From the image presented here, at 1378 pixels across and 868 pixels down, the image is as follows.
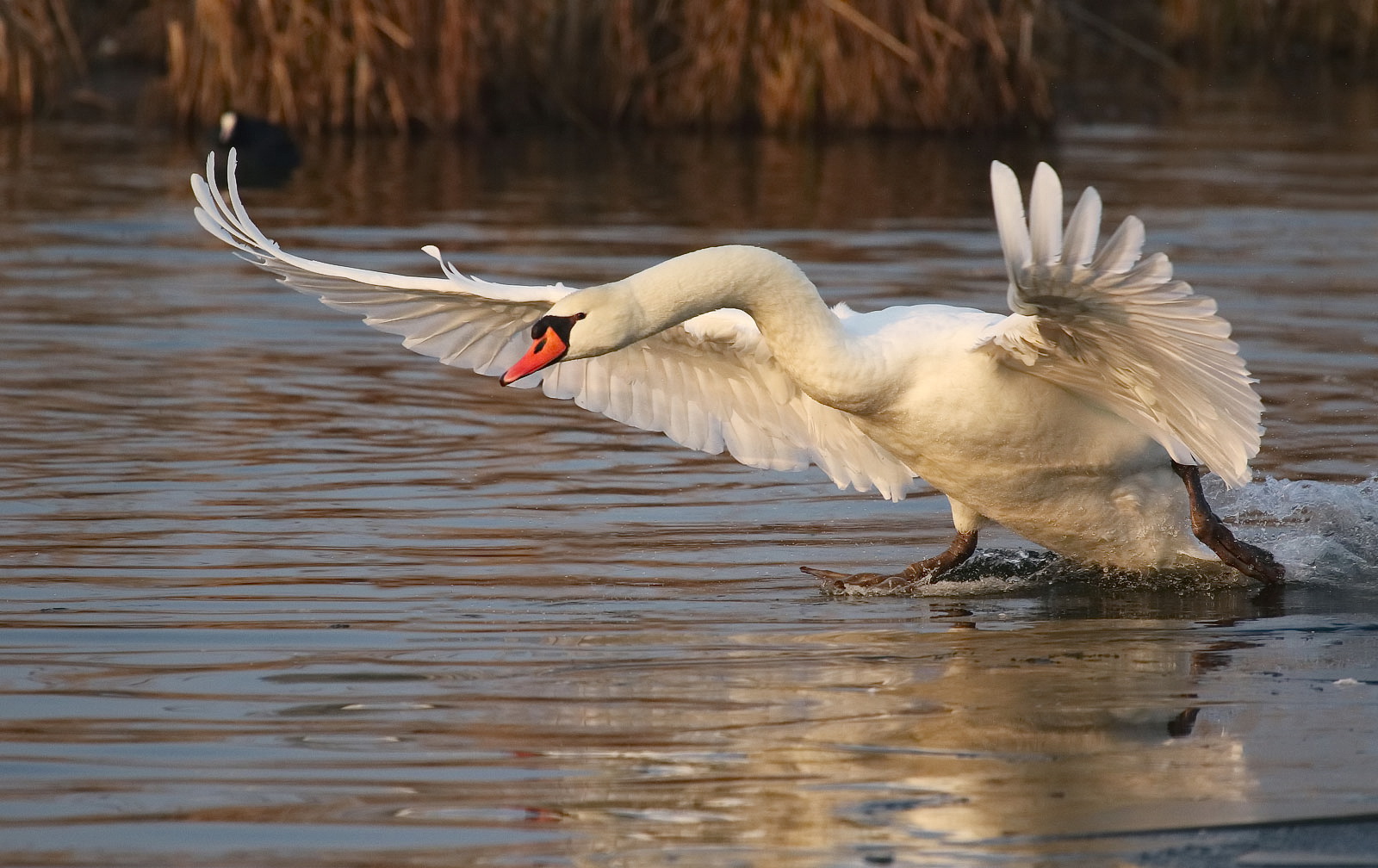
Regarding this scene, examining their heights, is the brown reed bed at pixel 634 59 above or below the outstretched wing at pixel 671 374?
above

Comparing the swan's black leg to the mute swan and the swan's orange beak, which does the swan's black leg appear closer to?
the mute swan

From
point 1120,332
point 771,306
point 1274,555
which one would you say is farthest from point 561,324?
point 1274,555

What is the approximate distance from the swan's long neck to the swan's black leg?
123 centimetres

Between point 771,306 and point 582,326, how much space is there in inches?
19.7

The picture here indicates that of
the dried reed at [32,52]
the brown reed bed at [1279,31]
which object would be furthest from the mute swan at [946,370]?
the brown reed bed at [1279,31]

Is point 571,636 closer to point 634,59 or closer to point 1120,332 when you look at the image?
point 1120,332

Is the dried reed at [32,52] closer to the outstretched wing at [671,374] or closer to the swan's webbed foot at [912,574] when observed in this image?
the outstretched wing at [671,374]

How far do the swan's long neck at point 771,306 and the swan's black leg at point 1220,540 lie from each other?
1.23m

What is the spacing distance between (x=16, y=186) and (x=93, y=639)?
457 inches

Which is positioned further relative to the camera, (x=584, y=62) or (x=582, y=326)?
(x=584, y=62)

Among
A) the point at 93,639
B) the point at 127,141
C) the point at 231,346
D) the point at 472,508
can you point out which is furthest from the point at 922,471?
the point at 127,141

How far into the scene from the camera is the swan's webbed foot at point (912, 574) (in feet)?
21.3

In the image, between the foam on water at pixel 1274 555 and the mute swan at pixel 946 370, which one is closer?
the mute swan at pixel 946 370

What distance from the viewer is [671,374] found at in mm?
7309
